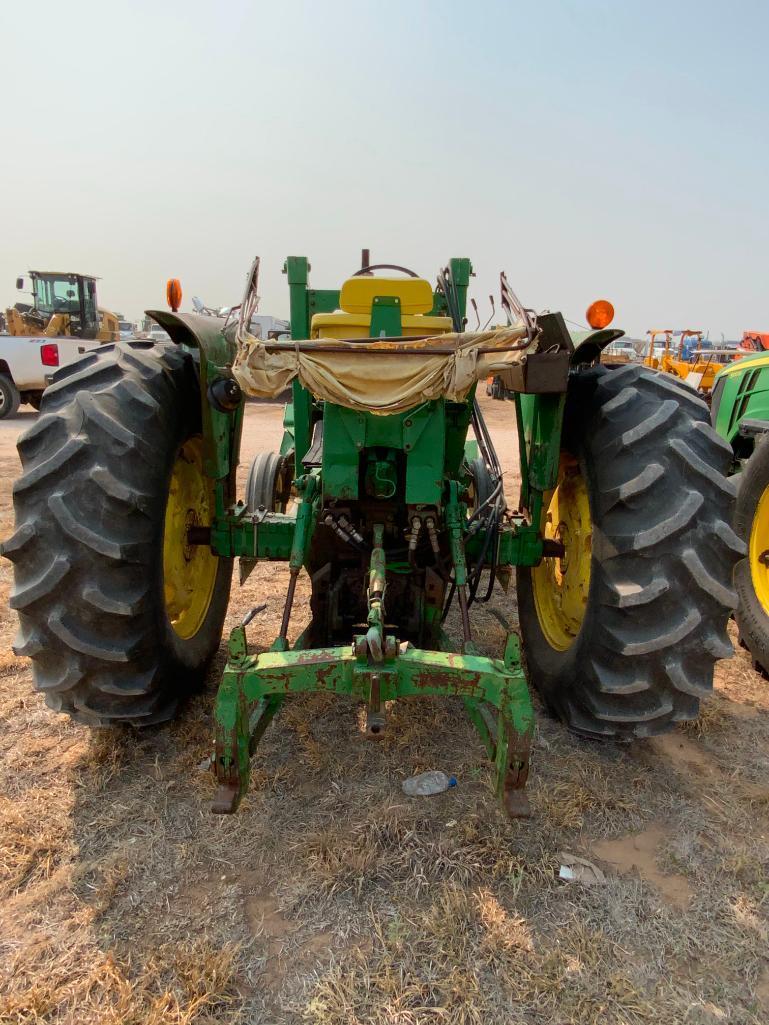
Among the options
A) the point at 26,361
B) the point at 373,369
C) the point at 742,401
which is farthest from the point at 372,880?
the point at 26,361

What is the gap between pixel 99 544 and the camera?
228cm

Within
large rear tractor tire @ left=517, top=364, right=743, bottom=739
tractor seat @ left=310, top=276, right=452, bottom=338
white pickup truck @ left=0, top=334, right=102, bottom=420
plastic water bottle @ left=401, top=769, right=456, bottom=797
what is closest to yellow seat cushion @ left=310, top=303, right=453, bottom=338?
tractor seat @ left=310, top=276, right=452, bottom=338

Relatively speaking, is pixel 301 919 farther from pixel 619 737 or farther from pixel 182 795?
pixel 619 737

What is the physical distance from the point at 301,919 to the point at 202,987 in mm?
327

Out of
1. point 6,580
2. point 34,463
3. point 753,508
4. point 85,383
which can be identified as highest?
point 85,383

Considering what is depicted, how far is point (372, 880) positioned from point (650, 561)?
1.38m

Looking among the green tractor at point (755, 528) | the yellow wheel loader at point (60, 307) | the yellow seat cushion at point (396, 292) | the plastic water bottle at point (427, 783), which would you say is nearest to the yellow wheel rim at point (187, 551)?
the yellow seat cushion at point (396, 292)

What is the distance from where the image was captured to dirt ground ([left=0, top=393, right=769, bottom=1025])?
69.3 inches

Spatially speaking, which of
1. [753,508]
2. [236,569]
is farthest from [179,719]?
[753,508]

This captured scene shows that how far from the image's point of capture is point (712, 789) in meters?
2.66

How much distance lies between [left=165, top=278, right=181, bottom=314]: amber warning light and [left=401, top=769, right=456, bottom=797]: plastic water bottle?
215cm

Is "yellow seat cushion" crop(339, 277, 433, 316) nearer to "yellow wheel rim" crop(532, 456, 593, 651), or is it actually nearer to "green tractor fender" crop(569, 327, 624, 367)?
"green tractor fender" crop(569, 327, 624, 367)

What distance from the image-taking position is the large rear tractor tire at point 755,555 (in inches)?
144

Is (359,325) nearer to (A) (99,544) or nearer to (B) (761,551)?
(A) (99,544)
